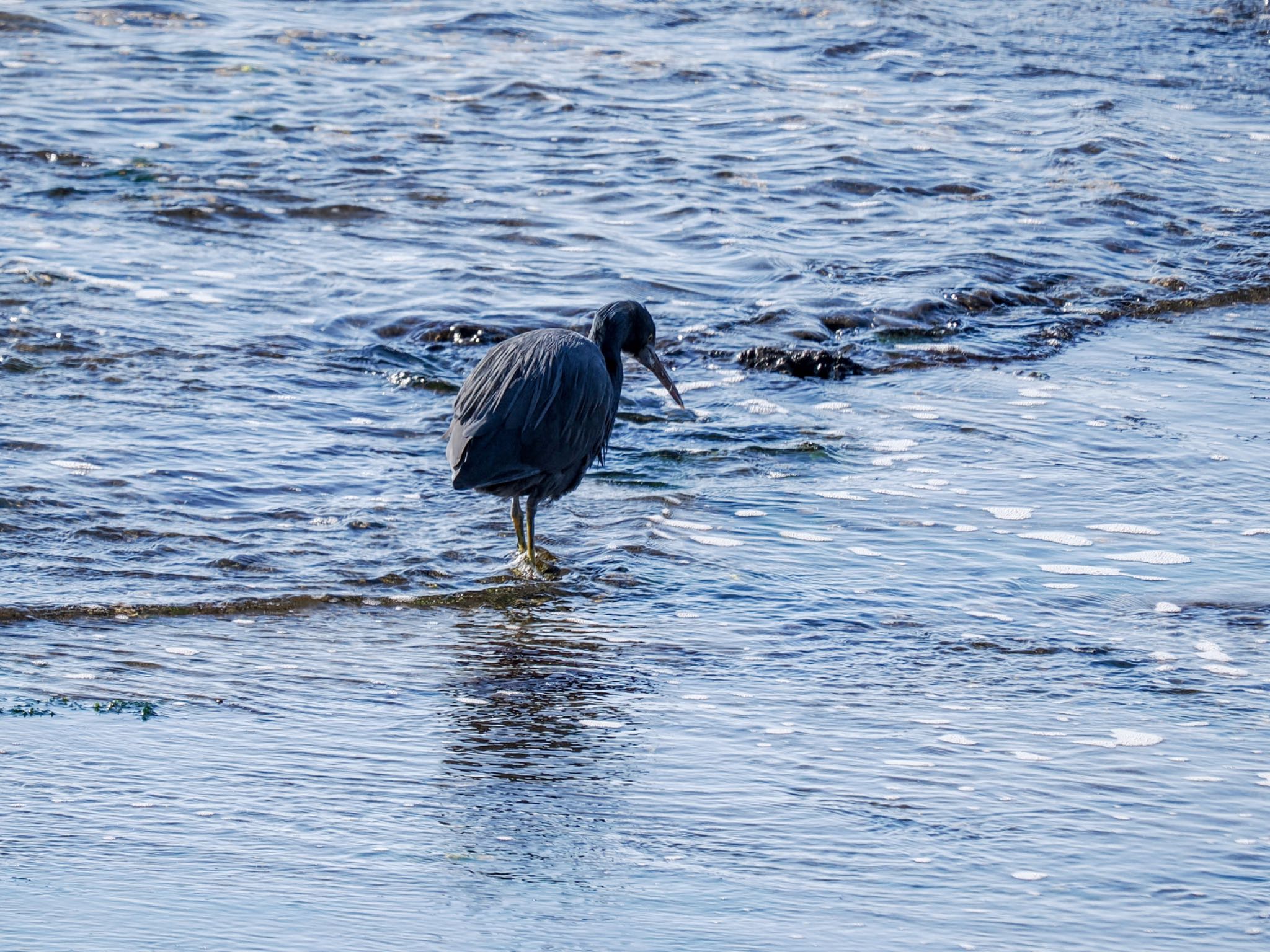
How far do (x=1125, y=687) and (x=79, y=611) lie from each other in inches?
125

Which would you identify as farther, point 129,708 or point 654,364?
point 654,364

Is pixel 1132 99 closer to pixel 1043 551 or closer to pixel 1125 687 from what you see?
pixel 1043 551

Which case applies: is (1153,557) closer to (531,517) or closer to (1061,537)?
(1061,537)

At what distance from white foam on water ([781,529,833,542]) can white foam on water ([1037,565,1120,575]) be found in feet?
2.58

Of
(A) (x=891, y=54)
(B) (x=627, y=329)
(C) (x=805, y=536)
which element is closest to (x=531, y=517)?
(C) (x=805, y=536)

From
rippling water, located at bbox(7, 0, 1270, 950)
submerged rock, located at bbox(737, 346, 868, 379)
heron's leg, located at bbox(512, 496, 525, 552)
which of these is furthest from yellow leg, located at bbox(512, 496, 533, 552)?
submerged rock, located at bbox(737, 346, 868, 379)

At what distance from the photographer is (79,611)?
5.23 m

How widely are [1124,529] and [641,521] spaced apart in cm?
179

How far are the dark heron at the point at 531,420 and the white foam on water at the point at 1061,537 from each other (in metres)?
1.62

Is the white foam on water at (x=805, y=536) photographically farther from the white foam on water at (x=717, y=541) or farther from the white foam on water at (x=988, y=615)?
the white foam on water at (x=988, y=615)

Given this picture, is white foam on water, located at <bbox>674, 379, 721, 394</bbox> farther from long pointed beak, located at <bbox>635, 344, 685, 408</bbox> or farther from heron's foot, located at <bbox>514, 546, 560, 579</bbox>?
heron's foot, located at <bbox>514, 546, 560, 579</bbox>

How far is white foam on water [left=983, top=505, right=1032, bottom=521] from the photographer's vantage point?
20.7ft

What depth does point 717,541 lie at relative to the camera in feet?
20.2

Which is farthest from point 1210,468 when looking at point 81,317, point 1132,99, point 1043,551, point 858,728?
point 1132,99
